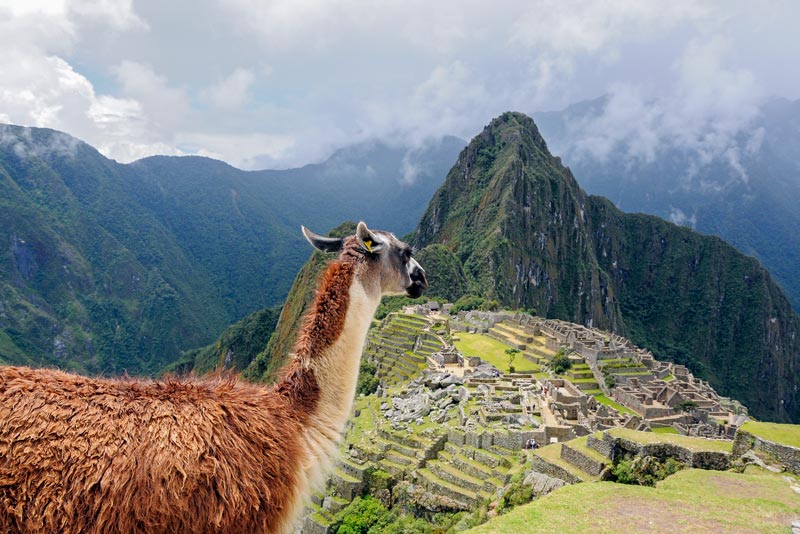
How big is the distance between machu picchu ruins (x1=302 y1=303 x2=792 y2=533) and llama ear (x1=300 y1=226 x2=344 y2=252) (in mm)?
1183

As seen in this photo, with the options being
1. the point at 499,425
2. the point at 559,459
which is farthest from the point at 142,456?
the point at 499,425

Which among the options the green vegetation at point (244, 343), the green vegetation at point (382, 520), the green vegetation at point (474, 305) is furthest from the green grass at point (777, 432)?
the green vegetation at point (244, 343)

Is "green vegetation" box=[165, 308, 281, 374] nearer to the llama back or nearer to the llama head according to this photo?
the llama head

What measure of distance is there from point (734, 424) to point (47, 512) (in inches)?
1172

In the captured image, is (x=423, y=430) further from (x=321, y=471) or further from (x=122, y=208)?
(x=122, y=208)

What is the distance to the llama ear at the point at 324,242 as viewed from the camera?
276cm

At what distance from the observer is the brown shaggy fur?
1.61 meters

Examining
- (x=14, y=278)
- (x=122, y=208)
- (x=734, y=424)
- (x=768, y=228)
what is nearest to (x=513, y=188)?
(x=734, y=424)

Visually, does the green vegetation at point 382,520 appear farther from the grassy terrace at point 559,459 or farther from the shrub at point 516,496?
the grassy terrace at point 559,459

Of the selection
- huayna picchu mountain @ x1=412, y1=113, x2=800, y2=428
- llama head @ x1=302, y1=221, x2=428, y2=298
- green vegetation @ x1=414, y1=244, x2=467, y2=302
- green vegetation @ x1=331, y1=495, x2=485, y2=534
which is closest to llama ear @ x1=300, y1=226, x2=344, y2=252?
llama head @ x1=302, y1=221, x2=428, y2=298

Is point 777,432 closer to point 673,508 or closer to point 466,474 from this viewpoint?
point 673,508

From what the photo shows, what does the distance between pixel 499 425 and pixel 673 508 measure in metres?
6.83

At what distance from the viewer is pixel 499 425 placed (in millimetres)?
12352

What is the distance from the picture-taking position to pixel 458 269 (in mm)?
65625
